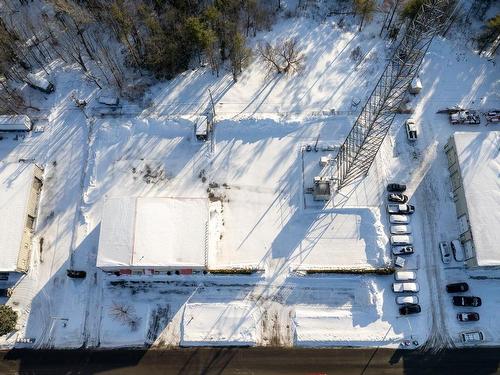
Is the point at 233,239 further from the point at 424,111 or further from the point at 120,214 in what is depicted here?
the point at 424,111

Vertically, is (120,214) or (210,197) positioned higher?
(210,197)

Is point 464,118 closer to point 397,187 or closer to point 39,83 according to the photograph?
point 397,187

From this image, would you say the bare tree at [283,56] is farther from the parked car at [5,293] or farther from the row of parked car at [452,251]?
the parked car at [5,293]

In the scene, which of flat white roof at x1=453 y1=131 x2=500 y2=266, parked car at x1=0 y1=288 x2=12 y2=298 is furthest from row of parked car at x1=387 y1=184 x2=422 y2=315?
parked car at x1=0 y1=288 x2=12 y2=298

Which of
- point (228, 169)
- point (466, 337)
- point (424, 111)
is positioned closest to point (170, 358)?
point (228, 169)

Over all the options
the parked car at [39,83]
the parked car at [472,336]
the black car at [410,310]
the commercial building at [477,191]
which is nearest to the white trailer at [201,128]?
the parked car at [39,83]
